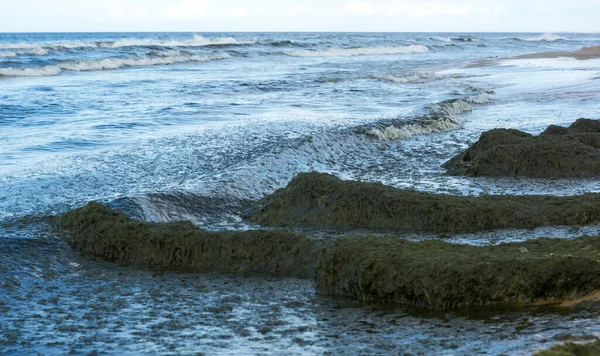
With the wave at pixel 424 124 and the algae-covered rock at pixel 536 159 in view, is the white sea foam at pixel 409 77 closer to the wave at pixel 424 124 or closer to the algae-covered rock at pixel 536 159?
the wave at pixel 424 124

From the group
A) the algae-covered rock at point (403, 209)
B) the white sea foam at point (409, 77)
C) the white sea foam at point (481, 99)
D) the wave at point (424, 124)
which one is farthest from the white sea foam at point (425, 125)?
the white sea foam at point (409, 77)

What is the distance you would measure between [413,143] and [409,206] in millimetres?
4700

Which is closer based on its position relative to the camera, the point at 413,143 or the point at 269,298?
the point at 269,298

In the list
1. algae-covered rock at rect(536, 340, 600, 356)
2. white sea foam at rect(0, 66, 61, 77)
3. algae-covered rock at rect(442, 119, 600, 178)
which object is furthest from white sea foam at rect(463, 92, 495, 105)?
white sea foam at rect(0, 66, 61, 77)

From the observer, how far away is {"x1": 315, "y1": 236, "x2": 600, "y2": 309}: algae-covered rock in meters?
3.65

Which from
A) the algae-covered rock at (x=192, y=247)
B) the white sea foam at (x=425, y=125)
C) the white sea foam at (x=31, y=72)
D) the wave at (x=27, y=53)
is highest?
the wave at (x=27, y=53)

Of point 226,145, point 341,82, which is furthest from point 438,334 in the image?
point 341,82

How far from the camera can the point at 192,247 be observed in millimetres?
4816

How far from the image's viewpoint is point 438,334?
130 inches

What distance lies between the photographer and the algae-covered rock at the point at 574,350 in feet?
8.75

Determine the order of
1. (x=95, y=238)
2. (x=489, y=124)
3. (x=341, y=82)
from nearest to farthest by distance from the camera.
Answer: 1. (x=95, y=238)
2. (x=489, y=124)
3. (x=341, y=82)

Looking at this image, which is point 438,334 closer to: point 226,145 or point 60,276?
point 60,276

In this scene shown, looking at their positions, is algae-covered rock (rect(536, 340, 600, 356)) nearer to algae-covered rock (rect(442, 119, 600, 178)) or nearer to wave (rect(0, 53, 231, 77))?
algae-covered rock (rect(442, 119, 600, 178))

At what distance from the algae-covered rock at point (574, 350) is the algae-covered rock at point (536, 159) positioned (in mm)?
4691
